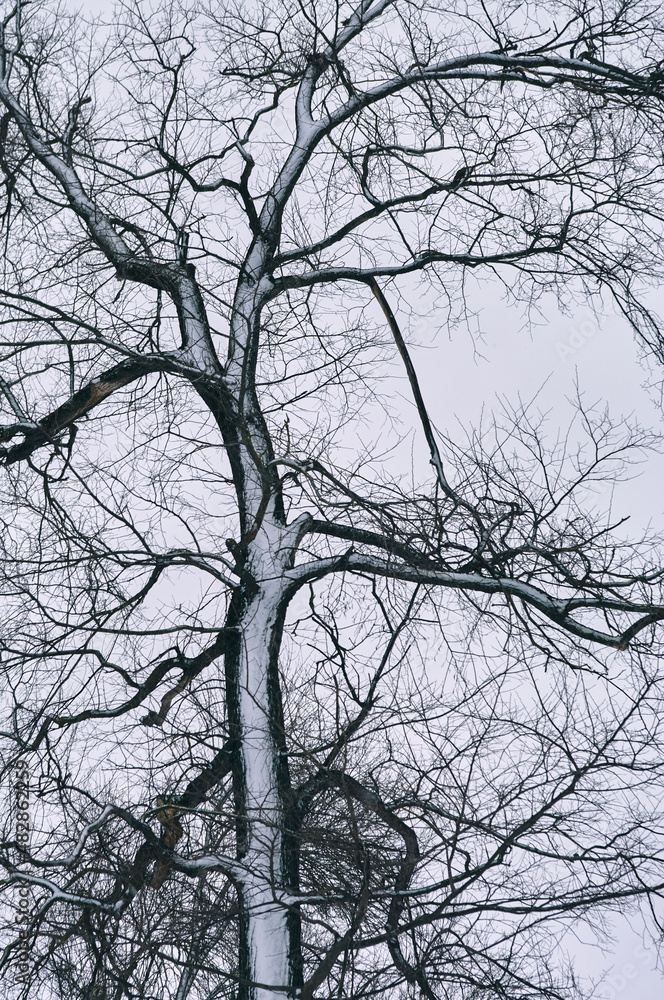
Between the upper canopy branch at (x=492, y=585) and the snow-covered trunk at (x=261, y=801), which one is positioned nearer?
the snow-covered trunk at (x=261, y=801)

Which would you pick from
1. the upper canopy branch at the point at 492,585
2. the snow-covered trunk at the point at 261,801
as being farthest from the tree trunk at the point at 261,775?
the upper canopy branch at the point at 492,585

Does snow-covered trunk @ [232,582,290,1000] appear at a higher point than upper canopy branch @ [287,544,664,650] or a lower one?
lower

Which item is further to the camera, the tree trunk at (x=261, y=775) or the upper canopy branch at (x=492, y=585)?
the upper canopy branch at (x=492, y=585)

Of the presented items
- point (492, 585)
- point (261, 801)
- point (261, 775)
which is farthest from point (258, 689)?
point (492, 585)

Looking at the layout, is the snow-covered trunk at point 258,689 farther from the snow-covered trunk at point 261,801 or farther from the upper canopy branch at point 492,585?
the upper canopy branch at point 492,585

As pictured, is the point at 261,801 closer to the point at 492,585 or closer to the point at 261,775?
the point at 261,775

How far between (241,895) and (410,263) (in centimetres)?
466

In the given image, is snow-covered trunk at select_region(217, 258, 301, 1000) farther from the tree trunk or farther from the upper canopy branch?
the upper canopy branch

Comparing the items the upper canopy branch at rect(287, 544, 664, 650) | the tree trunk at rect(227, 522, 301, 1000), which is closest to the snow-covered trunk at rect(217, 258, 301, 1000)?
the tree trunk at rect(227, 522, 301, 1000)

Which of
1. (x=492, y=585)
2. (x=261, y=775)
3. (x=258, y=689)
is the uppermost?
(x=492, y=585)

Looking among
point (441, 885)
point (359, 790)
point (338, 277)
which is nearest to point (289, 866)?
point (359, 790)

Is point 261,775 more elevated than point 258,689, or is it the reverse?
point 258,689

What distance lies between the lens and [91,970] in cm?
454

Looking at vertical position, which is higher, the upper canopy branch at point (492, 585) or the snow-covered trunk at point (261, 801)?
the upper canopy branch at point (492, 585)
